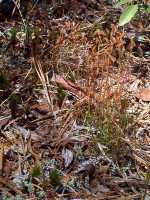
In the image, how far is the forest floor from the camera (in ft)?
6.68

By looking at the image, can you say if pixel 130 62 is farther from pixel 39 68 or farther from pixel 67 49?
pixel 39 68

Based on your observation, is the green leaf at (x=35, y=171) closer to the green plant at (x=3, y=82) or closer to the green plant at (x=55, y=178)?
the green plant at (x=55, y=178)

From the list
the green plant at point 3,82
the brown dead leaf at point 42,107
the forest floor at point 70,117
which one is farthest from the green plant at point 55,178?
the green plant at point 3,82

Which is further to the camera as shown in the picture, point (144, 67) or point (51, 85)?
point (144, 67)

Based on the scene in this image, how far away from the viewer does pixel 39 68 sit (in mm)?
2512

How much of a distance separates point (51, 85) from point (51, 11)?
81 cm

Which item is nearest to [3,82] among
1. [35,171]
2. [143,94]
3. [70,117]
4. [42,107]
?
[42,107]

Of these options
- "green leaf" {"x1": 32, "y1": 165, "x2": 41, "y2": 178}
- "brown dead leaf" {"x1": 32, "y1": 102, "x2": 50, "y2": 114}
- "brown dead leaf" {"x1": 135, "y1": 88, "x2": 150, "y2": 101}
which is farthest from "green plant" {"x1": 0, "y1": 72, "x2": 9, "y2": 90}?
"brown dead leaf" {"x1": 135, "y1": 88, "x2": 150, "y2": 101}

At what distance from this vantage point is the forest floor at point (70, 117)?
2.04 meters

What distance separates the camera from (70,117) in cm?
231

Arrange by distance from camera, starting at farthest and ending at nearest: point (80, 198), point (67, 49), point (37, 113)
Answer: point (67, 49), point (37, 113), point (80, 198)

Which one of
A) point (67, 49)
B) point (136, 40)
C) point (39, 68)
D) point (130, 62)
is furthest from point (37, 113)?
point (136, 40)

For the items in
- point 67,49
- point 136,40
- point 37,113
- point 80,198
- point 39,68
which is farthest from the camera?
point 136,40

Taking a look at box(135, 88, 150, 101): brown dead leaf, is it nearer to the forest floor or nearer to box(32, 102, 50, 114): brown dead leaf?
the forest floor
